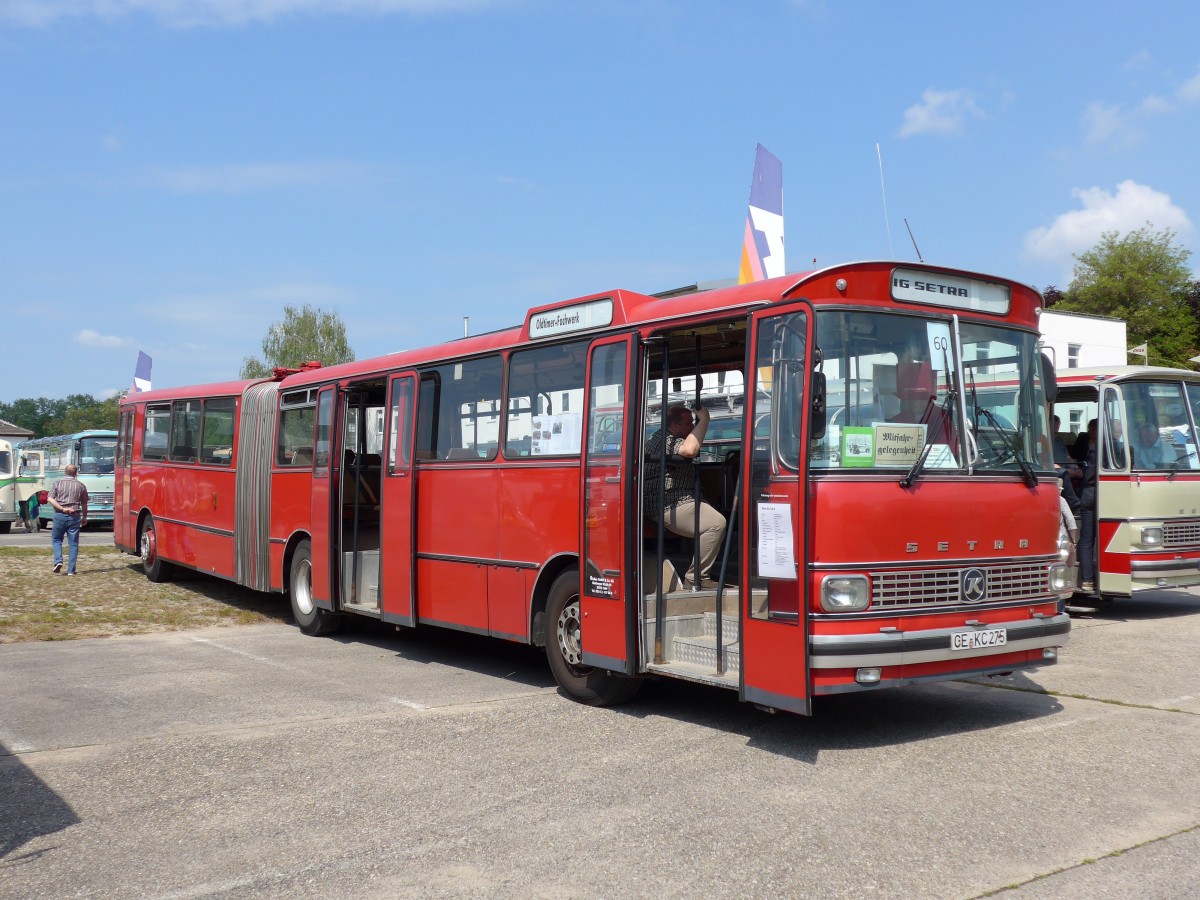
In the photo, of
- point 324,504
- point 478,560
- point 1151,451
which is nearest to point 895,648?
point 478,560

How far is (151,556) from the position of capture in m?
18.0

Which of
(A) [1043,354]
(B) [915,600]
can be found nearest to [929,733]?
(B) [915,600]

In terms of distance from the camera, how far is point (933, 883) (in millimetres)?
4836

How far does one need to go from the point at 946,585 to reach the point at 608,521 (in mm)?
2418

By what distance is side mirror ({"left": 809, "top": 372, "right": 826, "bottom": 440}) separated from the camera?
269 inches

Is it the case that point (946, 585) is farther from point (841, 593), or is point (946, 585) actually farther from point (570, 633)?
point (570, 633)

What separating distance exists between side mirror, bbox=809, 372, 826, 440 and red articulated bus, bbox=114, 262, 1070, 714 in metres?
0.01

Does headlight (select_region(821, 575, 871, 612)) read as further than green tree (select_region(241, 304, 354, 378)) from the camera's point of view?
No

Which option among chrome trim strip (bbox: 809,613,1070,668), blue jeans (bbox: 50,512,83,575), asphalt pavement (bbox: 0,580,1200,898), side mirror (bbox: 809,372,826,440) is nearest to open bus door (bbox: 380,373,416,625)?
asphalt pavement (bbox: 0,580,1200,898)

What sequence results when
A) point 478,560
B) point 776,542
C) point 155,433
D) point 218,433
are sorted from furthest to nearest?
point 155,433
point 218,433
point 478,560
point 776,542

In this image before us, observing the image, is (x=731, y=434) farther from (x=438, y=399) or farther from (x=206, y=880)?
(x=206, y=880)

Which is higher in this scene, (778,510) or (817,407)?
(817,407)

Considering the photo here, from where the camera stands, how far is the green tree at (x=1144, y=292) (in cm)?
6488

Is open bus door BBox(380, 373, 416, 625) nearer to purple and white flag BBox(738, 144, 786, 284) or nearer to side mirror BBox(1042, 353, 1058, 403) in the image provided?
side mirror BBox(1042, 353, 1058, 403)
